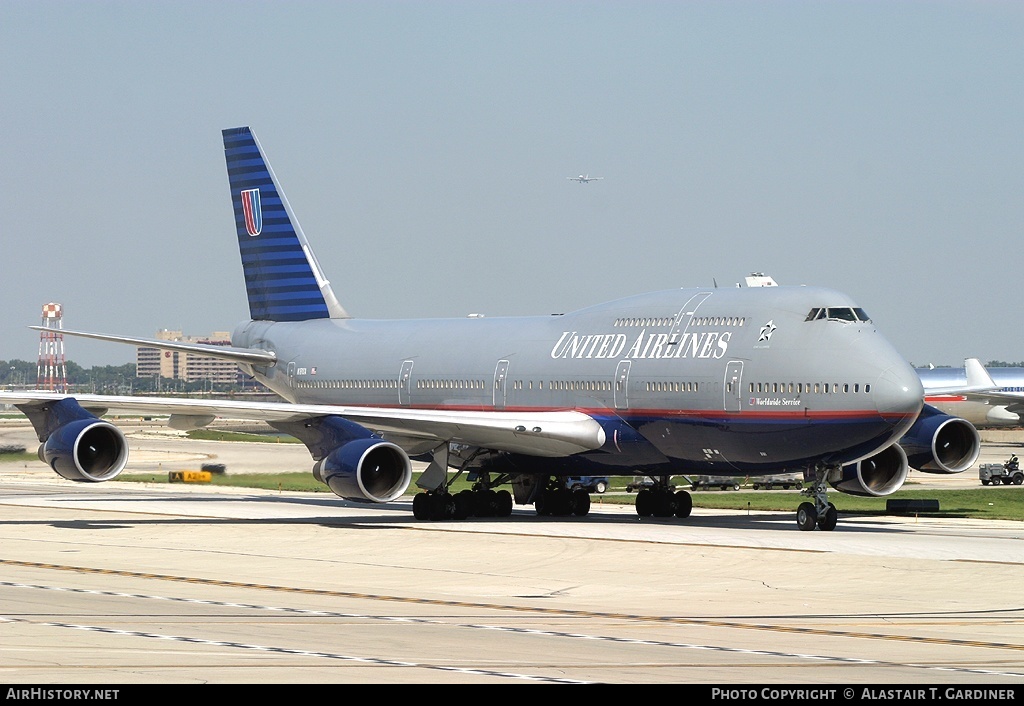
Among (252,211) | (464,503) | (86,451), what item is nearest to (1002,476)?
(464,503)

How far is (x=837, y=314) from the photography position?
31734mm

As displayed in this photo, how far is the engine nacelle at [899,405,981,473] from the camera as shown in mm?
35938

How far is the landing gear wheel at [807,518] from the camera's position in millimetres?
32625

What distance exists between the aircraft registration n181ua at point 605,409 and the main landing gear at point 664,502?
0.13 ft

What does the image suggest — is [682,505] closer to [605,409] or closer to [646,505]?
[646,505]

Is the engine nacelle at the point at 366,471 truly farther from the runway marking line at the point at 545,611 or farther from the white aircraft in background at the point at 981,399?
the white aircraft in background at the point at 981,399

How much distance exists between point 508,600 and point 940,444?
18.0 meters

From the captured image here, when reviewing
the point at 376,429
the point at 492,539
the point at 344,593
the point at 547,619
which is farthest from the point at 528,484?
the point at 547,619

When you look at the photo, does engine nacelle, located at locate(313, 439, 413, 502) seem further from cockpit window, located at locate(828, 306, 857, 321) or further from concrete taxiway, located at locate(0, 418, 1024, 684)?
cockpit window, located at locate(828, 306, 857, 321)

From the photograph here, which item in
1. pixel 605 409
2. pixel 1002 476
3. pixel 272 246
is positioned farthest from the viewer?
pixel 1002 476

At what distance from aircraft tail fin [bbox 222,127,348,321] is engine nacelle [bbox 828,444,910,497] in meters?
17.9

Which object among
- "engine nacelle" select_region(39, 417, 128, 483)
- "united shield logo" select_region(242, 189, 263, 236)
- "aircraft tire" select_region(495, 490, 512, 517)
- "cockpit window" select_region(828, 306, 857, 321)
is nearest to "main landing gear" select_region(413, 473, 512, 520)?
"aircraft tire" select_region(495, 490, 512, 517)

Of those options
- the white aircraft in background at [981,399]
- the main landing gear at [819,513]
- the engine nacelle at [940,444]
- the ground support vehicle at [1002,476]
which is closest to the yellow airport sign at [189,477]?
the ground support vehicle at [1002,476]

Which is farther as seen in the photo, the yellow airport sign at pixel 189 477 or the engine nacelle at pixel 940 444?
the yellow airport sign at pixel 189 477
